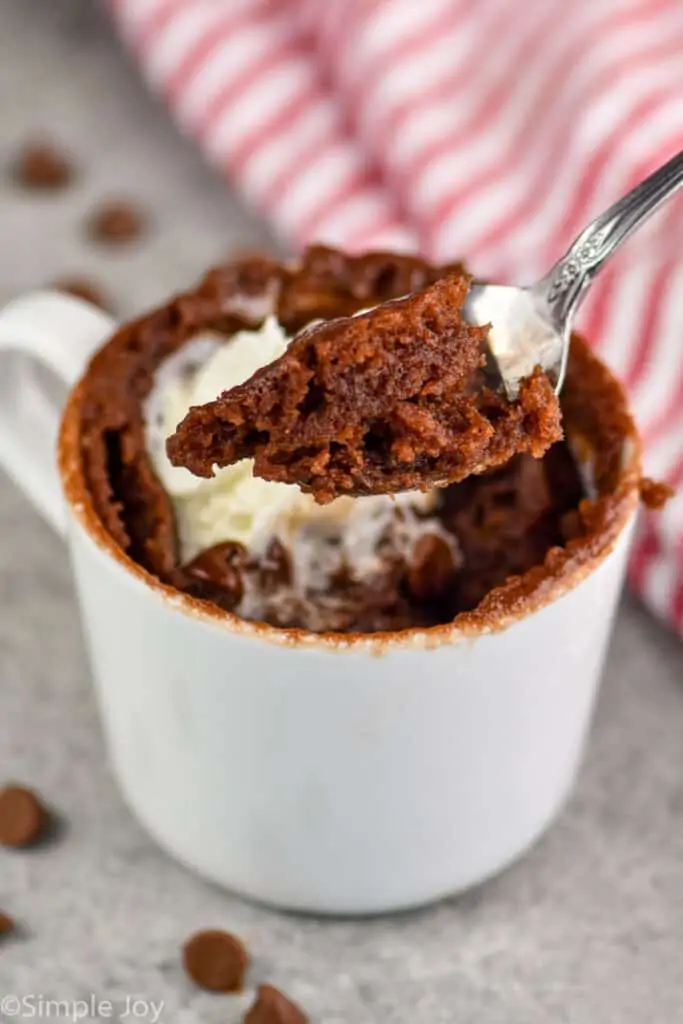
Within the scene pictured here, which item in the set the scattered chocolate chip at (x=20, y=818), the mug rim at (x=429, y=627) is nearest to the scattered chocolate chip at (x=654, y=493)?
the mug rim at (x=429, y=627)

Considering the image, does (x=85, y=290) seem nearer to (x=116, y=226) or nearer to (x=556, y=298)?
(x=116, y=226)

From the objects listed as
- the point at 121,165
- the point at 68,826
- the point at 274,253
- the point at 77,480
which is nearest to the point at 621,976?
the point at 68,826

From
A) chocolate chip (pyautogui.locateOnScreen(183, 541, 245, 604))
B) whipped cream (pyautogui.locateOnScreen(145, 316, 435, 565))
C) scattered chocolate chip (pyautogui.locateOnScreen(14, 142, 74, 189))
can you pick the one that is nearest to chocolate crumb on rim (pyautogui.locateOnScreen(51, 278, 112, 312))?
scattered chocolate chip (pyautogui.locateOnScreen(14, 142, 74, 189))

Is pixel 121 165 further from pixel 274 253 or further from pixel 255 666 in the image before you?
pixel 255 666

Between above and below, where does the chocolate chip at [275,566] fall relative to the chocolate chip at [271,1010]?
above

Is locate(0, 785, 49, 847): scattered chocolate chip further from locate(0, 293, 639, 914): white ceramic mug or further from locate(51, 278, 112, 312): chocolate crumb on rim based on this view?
locate(51, 278, 112, 312): chocolate crumb on rim

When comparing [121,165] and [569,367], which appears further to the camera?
[121,165]

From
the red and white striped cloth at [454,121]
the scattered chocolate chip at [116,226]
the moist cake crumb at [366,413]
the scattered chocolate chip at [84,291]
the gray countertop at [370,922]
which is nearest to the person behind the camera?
the moist cake crumb at [366,413]

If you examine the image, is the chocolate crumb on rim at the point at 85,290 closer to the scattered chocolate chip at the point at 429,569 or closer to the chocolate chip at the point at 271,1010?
the scattered chocolate chip at the point at 429,569
